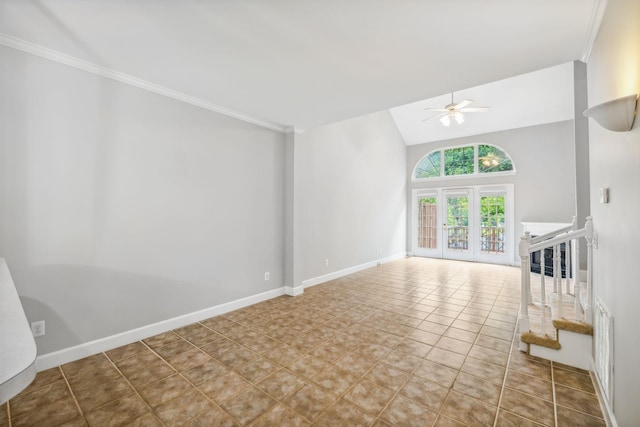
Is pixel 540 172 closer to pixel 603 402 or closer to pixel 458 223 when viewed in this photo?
pixel 458 223

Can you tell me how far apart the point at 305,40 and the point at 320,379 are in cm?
265

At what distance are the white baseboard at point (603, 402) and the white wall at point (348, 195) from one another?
335 centimetres

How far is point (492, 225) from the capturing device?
7.04m

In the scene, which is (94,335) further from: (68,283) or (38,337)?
(68,283)

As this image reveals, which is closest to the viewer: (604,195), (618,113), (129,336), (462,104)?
(618,113)

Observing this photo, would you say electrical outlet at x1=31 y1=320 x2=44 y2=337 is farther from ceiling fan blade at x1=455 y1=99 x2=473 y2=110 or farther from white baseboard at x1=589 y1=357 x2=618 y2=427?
ceiling fan blade at x1=455 y1=99 x2=473 y2=110

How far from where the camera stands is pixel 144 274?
293 centimetres

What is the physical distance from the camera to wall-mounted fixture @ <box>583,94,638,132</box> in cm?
129

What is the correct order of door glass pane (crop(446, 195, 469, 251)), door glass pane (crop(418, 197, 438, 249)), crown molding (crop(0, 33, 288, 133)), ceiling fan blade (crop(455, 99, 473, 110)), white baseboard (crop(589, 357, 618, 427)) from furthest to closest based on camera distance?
door glass pane (crop(418, 197, 438, 249)), door glass pane (crop(446, 195, 469, 251)), ceiling fan blade (crop(455, 99, 473, 110)), crown molding (crop(0, 33, 288, 133)), white baseboard (crop(589, 357, 618, 427))

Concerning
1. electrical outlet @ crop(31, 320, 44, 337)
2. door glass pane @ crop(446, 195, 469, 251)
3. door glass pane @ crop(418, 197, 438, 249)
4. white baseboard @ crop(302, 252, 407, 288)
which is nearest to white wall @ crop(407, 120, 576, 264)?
door glass pane @ crop(446, 195, 469, 251)

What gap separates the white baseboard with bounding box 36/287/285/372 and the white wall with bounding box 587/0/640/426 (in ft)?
11.6

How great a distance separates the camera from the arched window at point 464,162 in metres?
6.97

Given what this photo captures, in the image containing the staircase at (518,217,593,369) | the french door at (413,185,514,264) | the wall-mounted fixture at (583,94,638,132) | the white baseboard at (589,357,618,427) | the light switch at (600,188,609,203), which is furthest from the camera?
the french door at (413,185,514,264)

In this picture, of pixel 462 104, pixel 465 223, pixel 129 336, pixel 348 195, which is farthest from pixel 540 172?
pixel 129 336
